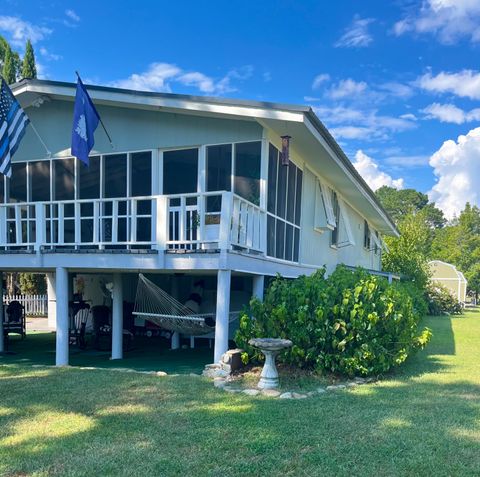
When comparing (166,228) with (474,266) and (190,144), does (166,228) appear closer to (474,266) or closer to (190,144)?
(190,144)

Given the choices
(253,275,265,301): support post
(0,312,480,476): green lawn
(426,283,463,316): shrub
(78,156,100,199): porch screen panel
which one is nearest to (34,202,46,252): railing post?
(78,156,100,199): porch screen panel

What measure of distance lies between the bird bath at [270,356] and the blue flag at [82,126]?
4.31 meters

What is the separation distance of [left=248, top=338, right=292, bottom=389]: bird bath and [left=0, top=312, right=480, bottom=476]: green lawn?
0.52 metres

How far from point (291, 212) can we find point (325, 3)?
6666mm

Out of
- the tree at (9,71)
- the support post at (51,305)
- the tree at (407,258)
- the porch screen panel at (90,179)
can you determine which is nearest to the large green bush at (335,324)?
the porch screen panel at (90,179)

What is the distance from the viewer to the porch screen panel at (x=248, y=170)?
28.7ft

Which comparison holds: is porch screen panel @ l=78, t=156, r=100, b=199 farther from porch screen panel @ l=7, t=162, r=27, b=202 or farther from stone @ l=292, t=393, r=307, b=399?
stone @ l=292, t=393, r=307, b=399

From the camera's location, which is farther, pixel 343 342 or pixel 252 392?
pixel 343 342

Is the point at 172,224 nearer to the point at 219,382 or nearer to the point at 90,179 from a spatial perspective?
the point at 90,179

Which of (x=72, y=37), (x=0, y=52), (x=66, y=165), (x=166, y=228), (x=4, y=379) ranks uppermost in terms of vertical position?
(x=0, y=52)

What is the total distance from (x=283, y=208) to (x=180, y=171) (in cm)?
229

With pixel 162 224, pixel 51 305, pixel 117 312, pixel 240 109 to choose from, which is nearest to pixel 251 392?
pixel 162 224

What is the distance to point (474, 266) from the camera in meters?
42.2

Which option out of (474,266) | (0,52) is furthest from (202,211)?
(474,266)
